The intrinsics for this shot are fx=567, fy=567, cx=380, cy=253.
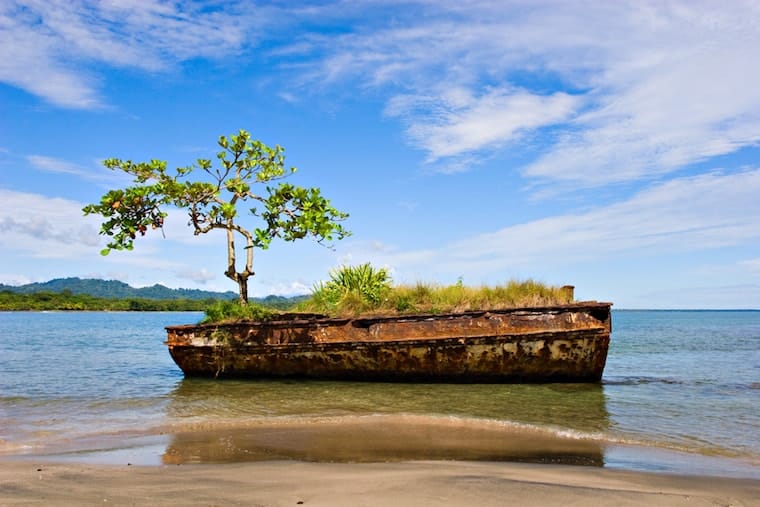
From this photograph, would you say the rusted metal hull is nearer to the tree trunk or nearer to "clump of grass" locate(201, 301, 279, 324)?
"clump of grass" locate(201, 301, 279, 324)

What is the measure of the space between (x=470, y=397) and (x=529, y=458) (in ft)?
12.5

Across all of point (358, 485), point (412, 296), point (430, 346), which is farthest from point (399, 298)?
point (358, 485)

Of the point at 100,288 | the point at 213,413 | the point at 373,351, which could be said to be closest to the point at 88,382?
the point at 213,413

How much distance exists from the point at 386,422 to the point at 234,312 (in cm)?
562

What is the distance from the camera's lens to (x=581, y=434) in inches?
274

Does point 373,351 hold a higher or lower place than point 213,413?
higher

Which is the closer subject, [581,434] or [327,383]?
[581,434]

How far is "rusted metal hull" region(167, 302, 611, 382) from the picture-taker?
10305mm

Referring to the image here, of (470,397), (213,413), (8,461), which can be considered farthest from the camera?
(470,397)

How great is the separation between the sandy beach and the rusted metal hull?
5173 millimetres

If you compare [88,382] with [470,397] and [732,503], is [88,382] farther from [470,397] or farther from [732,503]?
[732,503]

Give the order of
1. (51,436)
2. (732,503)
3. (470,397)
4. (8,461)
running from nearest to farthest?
(732,503) → (8,461) → (51,436) → (470,397)

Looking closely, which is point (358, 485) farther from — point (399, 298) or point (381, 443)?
point (399, 298)

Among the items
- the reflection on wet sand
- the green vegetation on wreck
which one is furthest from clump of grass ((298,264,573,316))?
the reflection on wet sand
